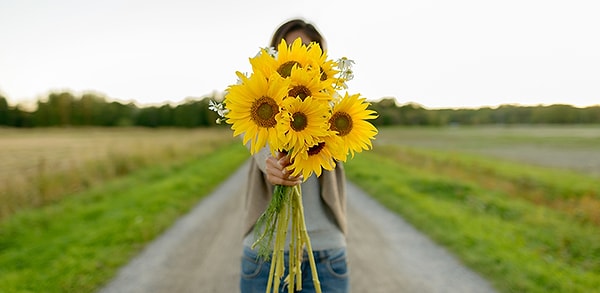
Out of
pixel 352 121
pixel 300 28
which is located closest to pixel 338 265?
pixel 352 121

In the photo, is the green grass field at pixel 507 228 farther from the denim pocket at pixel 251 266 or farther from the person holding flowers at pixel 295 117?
the person holding flowers at pixel 295 117

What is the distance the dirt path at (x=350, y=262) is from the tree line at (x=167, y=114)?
123ft

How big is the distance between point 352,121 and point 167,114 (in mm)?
69469

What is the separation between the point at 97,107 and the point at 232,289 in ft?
215

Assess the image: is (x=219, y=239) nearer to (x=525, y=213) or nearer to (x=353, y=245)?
(x=353, y=245)

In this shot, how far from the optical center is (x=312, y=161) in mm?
1428

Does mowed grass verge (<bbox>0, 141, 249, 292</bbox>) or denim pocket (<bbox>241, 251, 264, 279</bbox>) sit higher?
denim pocket (<bbox>241, 251, 264, 279</bbox>)

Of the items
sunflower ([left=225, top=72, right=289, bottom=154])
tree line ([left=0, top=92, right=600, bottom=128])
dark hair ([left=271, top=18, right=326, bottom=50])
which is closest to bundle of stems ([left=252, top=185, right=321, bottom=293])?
sunflower ([left=225, top=72, right=289, bottom=154])

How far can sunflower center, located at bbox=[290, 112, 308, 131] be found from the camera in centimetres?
133

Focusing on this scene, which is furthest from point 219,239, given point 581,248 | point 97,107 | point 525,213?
point 97,107

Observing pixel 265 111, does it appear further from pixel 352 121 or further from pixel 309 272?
pixel 309 272

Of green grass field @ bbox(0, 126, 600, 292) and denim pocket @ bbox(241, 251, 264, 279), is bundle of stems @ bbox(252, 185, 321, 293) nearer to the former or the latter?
denim pocket @ bbox(241, 251, 264, 279)

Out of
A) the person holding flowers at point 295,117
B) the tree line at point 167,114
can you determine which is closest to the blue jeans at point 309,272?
the person holding flowers at point 295,117

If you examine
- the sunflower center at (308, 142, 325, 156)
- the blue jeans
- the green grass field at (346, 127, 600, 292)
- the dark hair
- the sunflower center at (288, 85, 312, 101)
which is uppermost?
the dark hair
